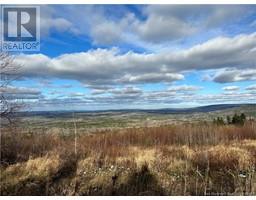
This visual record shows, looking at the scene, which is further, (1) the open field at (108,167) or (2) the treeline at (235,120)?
(2) the treeline at (235,120)

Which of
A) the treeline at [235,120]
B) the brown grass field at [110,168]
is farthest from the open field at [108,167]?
the treeline at [235,120]

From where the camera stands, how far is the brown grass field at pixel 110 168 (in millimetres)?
3488

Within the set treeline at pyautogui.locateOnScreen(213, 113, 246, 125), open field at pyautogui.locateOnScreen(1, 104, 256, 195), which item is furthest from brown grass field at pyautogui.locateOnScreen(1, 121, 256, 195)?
treeline at pyautogui.locateOnScreen(213, 113, 246, 125)

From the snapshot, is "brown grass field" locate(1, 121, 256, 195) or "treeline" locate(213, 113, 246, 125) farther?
"treeline" locate(213, 113, 246, 125)

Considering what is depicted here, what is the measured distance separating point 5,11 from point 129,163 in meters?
2.56

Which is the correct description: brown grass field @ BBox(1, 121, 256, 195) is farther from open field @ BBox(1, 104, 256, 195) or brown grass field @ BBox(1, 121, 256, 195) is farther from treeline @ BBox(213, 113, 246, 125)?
treeline @ BBox(213, 113, 246, 125)

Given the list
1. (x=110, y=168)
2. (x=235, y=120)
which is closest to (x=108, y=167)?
(x=110, y=168)

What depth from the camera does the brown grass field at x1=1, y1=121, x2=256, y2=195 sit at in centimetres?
349

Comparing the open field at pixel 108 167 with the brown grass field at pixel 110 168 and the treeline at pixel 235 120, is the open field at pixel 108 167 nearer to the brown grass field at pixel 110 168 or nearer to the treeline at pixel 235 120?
the brown grass field at pixel 110 168

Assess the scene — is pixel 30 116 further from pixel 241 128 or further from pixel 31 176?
pixel 241 128

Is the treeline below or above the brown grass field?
above

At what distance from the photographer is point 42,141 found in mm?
5047

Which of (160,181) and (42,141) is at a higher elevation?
(42,141)
